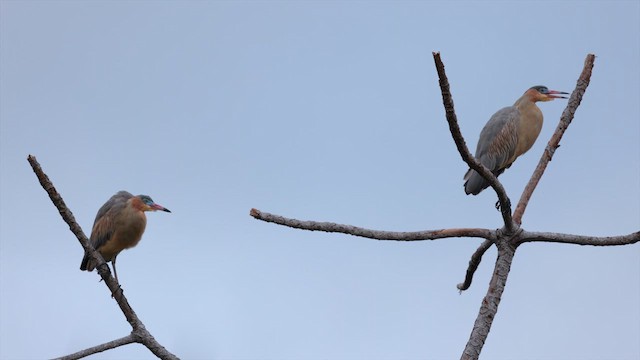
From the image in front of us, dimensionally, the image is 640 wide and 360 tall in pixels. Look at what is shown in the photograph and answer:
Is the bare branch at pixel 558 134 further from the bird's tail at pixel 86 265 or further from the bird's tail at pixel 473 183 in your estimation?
the bird's tail at pixel 86 265

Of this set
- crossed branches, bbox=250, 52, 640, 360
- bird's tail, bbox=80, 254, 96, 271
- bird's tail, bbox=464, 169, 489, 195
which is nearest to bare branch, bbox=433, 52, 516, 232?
crossed branches, bbox=250, 52, 640, 360

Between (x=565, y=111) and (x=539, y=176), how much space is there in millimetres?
699

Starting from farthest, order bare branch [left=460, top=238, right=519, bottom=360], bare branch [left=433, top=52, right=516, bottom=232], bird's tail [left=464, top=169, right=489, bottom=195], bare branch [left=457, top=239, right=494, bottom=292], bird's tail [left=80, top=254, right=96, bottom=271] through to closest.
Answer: bird's tail [left=464, top=169, right=489, bottom=195] → bird's tail [left=80, top=254, right=96, bottom=271] → bare branch [left=457, top=239, right=494, bottom=292] → bare branch [left=460, top=238, right=519, bottom=360] → bare branch [left=433, top=52, right=516, bottom=232]

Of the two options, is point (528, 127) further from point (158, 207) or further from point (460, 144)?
point (460, 144)

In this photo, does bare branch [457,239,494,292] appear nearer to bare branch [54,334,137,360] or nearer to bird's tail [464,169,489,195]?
bare branch [54,334,137,360]

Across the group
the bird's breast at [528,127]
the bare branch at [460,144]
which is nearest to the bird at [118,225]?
the bare branch at [460,144]

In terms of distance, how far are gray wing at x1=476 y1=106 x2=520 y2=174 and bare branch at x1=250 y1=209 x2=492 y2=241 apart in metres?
5.22

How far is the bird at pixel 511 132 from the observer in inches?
428

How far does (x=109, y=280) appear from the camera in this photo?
6.87 metres

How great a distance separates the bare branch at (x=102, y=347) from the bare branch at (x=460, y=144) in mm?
2837

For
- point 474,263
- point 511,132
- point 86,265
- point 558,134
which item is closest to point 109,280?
point 86,265

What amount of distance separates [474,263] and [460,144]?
1.73m

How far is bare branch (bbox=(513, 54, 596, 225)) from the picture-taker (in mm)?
6255

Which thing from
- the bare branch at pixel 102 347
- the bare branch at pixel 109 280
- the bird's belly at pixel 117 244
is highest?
the bird's belly at pixel 117 244
